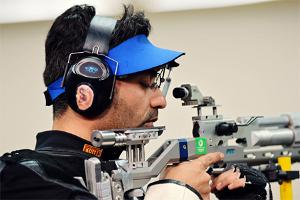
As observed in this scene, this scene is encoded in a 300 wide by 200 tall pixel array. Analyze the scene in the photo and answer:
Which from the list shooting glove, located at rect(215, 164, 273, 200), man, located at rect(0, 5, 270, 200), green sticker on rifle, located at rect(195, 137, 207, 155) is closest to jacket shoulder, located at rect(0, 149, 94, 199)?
man, located at rect(0, 5, 270, 200)

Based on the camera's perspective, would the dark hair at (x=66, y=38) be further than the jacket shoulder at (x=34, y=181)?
Yes

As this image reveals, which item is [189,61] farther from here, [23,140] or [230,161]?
[230,161]

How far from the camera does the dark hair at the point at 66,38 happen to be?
1.19 m

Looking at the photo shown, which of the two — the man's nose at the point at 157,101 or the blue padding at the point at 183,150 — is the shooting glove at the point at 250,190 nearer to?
the blue padding at the point at 183,150

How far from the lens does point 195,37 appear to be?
2879mm

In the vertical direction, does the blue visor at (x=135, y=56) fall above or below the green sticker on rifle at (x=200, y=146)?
above

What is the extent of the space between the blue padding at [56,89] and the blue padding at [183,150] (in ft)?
1.06

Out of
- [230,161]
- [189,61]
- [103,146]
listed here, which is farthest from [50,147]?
[189,61]

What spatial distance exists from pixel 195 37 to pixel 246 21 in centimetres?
30

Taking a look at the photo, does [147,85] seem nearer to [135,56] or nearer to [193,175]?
[135,56]

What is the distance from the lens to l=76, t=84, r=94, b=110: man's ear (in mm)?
1126

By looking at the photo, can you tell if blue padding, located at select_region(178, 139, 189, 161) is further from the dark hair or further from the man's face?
the dark hair

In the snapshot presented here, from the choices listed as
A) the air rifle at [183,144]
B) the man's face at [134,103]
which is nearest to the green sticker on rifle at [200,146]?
the air rifle at [183,144]

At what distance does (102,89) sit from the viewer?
114 cm
